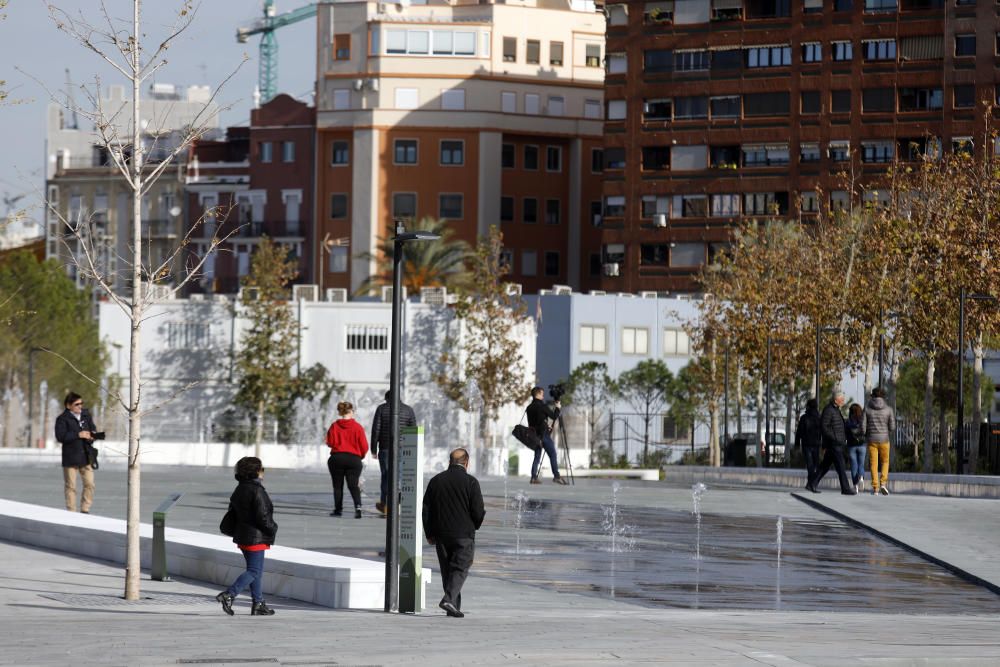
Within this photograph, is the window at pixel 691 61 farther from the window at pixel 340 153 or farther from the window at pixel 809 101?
the window at pixel 340 153

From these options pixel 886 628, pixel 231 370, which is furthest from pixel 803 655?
pixel 231 370

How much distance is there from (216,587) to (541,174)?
8657 centimetres

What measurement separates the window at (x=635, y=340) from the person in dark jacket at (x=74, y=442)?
210 feet

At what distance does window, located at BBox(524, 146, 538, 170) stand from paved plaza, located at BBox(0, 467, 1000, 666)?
74867 mm

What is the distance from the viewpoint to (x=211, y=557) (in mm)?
18781

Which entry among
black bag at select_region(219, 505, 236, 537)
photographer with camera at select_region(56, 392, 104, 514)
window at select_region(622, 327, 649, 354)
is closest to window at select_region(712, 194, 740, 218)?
window at select_region(622, 327, 649, 354)

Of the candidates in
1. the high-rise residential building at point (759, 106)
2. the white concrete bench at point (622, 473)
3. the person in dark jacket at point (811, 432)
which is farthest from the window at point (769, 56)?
the person in dark jacket at point (811, 432)

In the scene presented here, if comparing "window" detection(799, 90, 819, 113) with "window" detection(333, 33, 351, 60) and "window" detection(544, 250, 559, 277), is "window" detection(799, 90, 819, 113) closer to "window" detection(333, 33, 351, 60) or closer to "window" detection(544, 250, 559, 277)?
"window" detection(544, 250, 559, 277)

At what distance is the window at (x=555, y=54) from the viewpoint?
106062 millimetres

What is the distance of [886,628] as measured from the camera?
1544 cm

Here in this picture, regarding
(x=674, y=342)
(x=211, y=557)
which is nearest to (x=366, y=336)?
(x=674, y=342)

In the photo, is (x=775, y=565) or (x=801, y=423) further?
(x=801, y=423)

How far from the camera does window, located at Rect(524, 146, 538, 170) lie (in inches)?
4094

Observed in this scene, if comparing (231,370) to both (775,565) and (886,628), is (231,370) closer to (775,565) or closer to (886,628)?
(775,565)
